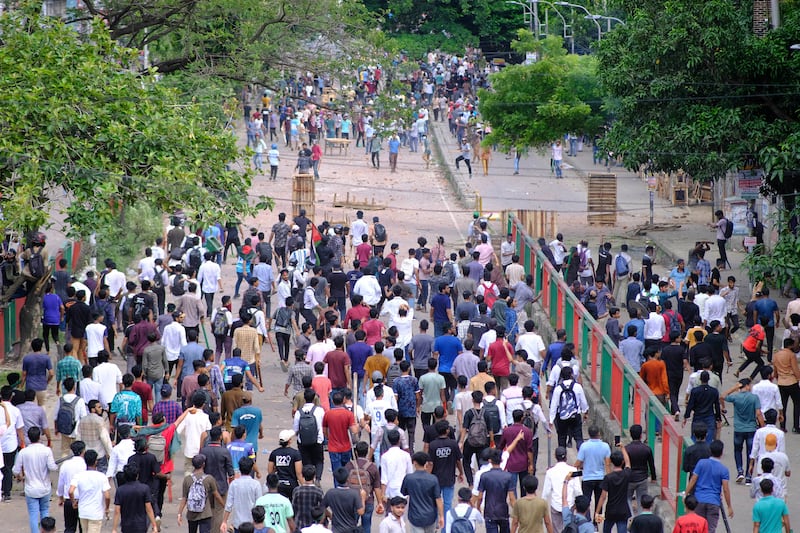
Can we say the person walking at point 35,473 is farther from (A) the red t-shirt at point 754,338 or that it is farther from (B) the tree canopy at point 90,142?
(A) the red t-shirt at point 754,338

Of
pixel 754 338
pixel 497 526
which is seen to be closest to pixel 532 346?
pixel 754 338

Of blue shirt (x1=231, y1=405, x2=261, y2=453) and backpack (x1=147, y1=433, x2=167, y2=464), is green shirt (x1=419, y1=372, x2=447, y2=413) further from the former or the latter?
backpack (x1=147, y1=433, x2=167, y2=464)

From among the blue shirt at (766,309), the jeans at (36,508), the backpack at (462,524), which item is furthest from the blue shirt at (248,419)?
the blue shirt at (766,309)

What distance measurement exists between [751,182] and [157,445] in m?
14.9

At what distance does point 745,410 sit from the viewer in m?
14.1

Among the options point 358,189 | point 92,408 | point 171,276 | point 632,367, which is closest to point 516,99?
point 358,189

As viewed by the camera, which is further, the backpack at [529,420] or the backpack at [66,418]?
the backpack at [66,418]

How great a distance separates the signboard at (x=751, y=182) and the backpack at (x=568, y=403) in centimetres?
1129

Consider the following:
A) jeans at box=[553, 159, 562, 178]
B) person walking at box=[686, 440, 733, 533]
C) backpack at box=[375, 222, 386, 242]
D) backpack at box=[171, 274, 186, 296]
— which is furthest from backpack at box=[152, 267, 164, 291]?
jeans at box=[553, 159, 562, 178]

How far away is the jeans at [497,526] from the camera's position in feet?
38.1

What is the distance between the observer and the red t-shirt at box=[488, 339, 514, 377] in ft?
51.6

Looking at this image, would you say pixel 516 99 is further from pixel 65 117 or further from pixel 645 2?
pixel 65 117

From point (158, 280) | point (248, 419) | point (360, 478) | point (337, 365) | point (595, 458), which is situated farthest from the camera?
point (158, 280)

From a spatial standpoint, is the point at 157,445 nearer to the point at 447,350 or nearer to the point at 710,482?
the point at 447,350
